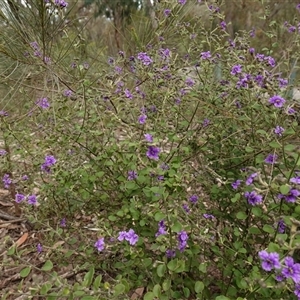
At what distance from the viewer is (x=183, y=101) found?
1845mm

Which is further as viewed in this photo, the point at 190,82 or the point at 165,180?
the point at 190,82

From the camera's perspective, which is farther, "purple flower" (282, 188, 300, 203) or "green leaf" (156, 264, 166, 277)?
"green leaf" (156, 264, 166, 277)

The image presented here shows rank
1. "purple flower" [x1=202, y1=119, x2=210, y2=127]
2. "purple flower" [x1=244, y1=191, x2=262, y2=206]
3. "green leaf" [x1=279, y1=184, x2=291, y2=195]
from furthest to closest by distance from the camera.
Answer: "purple flower" [x1=202, y1=119, x2=210, y2=127]
"purple flower" [x1=244, y1=191, x2=262, y2=206]
"green leaf" [x1=279, y1=184, x2=291, y2=195]

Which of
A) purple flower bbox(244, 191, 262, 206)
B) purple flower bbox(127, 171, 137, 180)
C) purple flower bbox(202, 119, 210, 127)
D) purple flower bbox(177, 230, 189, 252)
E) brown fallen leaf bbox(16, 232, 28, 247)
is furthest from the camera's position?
brown fallen leaf bbox(16, 232, 28, 247)

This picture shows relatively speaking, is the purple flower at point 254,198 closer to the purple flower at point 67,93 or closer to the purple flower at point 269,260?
the purple flower at point 269,260

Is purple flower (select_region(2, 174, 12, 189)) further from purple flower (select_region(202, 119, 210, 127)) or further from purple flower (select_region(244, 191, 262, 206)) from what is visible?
purple flower (select_region(244, 191, 262, 206))

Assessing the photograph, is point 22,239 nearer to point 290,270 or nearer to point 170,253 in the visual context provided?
point 170,253

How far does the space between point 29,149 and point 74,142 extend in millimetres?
319

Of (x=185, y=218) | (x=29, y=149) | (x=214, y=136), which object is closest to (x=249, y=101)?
(x=214, y=136)

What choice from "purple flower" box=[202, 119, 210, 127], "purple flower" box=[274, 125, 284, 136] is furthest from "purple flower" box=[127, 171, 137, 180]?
"purple flower" box=[274, 125, 284, 136]

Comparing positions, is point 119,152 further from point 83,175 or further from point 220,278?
point 220,278

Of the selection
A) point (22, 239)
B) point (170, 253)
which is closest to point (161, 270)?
point (170, 253)

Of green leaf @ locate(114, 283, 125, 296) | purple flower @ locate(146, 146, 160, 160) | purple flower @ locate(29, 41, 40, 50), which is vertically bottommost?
green leaf @ locate(114, 283, 125, 296)

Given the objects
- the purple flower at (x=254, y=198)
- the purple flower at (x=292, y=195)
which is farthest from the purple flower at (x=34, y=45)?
the purple flower at (x=292, y=195)
